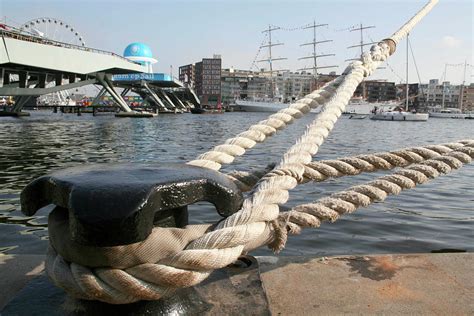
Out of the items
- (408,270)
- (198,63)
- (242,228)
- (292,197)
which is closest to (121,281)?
(242,228)

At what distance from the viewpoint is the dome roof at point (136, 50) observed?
8044cm

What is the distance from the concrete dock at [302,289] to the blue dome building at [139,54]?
8127cm

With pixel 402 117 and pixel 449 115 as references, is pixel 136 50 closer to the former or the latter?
pixel 402 117

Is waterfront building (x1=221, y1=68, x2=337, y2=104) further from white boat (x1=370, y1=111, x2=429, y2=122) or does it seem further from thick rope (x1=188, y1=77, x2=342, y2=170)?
thick rope (x1=188, y1=77, x2=342, y2=170)

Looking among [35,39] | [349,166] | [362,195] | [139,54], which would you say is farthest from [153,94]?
[362,195]

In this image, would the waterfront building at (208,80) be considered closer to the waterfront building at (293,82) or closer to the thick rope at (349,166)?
the waterfront building at (293,82)

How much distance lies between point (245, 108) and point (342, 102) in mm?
101183

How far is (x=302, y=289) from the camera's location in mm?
1994

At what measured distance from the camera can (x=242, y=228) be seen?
1387 millimetres

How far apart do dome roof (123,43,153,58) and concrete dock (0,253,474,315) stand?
83.1m

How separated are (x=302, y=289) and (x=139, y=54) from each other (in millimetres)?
83766

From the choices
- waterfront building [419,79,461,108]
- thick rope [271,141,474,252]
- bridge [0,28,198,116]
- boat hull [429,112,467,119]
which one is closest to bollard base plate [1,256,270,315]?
thick rope [271,141,474,252]

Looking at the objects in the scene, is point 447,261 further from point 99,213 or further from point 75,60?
point 75,60

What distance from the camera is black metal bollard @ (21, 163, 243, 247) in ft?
3.51
